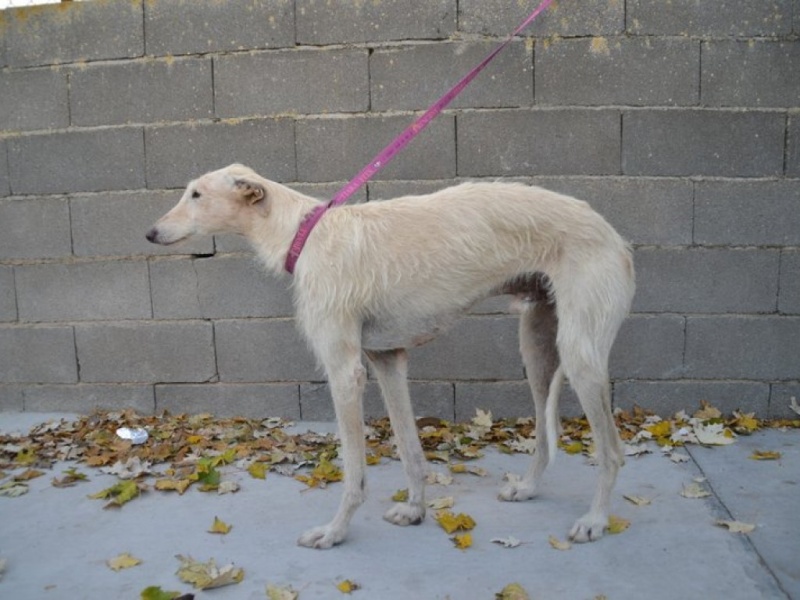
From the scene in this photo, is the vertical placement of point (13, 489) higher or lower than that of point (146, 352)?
lower

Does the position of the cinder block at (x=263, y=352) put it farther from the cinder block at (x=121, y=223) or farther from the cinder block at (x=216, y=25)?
the cinder block at (x=216, y=25)

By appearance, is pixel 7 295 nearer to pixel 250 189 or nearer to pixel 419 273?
pixel 250 189

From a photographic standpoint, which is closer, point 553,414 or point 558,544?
point 558,544

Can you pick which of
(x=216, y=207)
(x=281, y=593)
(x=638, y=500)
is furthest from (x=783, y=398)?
(x=216, y=207)

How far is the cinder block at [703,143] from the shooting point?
3930mm

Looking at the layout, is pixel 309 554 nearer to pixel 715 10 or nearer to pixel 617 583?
pixel 617 583

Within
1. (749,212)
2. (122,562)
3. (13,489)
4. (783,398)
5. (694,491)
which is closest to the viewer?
(122,562)

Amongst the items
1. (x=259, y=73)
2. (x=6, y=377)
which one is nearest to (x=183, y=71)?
(x=259, y=73)

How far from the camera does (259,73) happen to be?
4074mm

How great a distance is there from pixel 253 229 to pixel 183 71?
176 centimetres

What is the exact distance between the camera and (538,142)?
3.99 meters

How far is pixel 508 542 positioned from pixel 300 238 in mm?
1541

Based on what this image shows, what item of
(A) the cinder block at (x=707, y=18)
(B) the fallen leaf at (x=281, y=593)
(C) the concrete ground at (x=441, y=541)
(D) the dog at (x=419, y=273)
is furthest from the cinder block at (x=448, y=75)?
(B) the fallen leaf at (x=281, y=593)

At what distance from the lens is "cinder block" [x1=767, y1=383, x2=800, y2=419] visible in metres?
4.09
